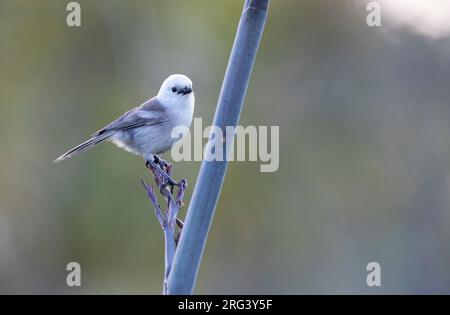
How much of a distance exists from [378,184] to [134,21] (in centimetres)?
362

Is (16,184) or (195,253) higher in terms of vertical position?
(16,184)

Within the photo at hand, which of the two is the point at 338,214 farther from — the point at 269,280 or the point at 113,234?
the point at 113,234

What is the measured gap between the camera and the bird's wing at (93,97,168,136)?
3541 mm

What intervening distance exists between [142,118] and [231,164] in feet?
13.4

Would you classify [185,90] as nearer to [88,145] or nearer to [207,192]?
[88,145]

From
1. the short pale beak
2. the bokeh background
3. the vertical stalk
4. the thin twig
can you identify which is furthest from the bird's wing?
the bokeh background

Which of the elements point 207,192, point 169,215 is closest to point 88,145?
point 169,215

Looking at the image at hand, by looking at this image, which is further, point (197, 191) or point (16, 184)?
point (16, 184)

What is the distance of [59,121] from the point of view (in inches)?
307

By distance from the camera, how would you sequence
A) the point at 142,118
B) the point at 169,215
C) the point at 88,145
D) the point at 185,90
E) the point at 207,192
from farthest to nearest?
the point at 142,118
the point at 185,90
the point at 88,145
the point at 169,215
the point at 207,192

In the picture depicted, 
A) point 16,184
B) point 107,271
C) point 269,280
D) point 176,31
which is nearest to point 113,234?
point 107,271

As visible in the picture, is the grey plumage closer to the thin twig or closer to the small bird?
the small bird

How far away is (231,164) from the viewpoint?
770 centimetres

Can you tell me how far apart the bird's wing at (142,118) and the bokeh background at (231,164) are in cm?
355
